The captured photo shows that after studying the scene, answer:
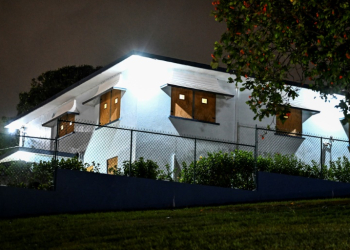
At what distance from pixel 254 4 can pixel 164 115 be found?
7169 mm

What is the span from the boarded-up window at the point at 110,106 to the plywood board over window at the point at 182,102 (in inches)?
78.8

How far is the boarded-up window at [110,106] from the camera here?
809 inches

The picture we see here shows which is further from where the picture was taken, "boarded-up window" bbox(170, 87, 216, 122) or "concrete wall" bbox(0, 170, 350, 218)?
"boarded-up window" bbox(170, 87, 216, 122)

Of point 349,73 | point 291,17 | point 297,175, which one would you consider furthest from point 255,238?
point 297,175

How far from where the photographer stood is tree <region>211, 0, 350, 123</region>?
41.4 ft

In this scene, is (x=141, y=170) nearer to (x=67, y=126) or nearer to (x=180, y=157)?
(x=180, y=157)

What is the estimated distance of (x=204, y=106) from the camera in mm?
20688

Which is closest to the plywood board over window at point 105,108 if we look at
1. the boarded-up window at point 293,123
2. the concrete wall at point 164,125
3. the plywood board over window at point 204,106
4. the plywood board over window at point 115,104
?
the plywood board over window at point 115,104

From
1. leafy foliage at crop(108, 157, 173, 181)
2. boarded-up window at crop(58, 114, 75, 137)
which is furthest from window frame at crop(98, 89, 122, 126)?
leafy foliage at crop(108, 157, 173, 181)

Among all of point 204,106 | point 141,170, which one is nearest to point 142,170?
point 141,170

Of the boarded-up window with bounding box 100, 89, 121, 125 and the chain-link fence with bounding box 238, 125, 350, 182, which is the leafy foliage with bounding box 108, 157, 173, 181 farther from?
the boarded-up window with bounding box 100, 89, 121, 125

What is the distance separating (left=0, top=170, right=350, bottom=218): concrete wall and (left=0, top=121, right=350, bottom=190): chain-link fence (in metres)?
0.43

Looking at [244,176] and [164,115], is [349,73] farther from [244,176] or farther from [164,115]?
[164,115]

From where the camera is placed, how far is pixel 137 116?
19.2m
